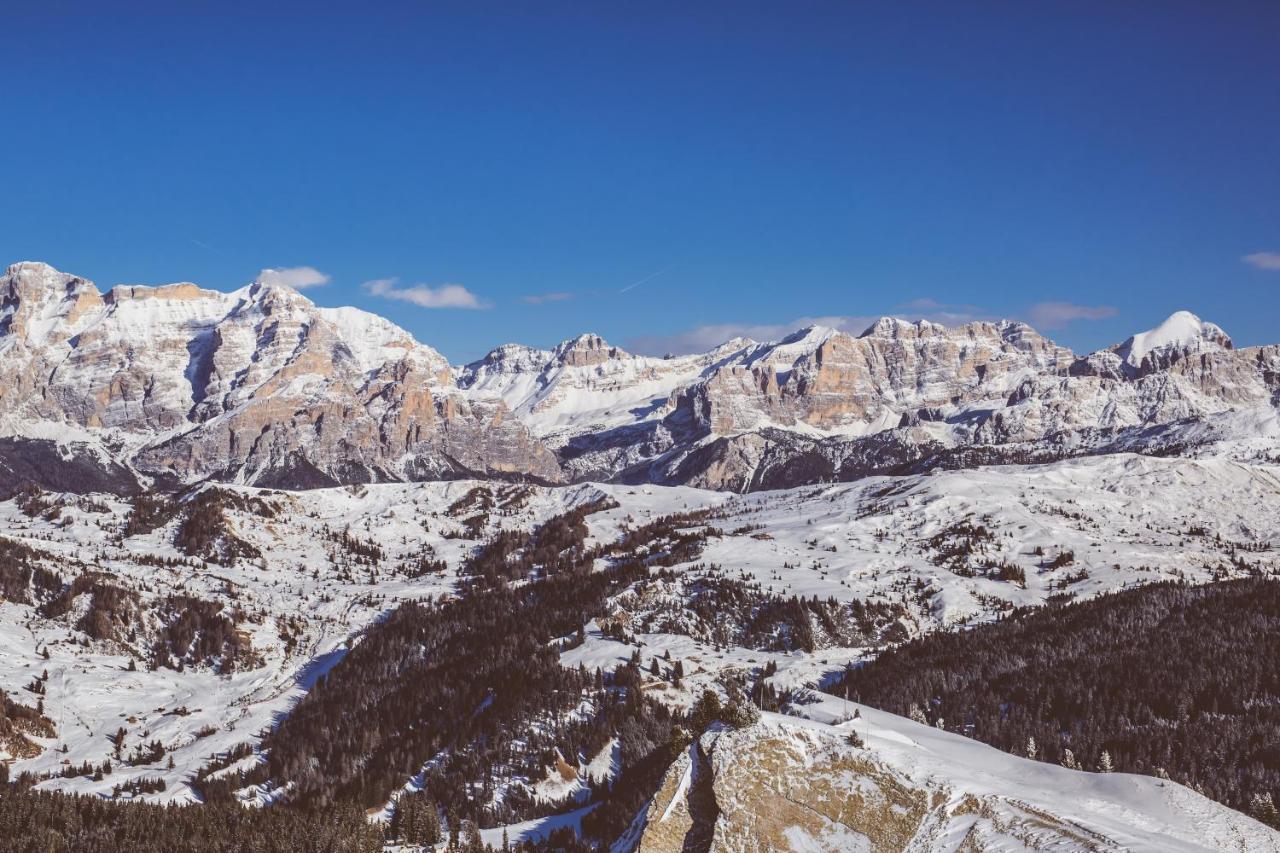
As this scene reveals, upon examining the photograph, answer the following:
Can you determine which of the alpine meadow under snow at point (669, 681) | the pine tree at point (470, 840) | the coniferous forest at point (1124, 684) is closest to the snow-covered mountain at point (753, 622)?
the alpine meadow under snow at point (669, 681)

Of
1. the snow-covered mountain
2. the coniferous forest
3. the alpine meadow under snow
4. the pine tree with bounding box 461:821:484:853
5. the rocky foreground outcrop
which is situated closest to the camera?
the rocky foreground outcrop

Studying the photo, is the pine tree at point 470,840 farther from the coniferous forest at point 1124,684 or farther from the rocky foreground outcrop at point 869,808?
the coniferous forest at point 1124,684

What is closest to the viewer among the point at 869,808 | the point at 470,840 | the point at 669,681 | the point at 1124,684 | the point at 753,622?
the point at 869,808

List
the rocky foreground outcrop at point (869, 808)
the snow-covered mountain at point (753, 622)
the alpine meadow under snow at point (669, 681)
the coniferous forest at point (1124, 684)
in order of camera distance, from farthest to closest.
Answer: the coniferous forest at point (1124, 684), the alpine meadow under snow at point (669, 681), the snow-covered mountain at point (753, 622), the rocky foreground outcrop at point (869, 808)

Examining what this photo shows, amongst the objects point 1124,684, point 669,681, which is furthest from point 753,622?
point 1124,684

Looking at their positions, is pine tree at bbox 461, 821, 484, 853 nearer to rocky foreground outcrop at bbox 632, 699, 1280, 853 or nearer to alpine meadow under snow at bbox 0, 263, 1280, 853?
alpine meadow under snow at bbox 0, 263, 1280, 853

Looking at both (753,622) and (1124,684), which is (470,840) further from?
(753,622)

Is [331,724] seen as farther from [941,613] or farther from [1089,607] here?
[1089,607]

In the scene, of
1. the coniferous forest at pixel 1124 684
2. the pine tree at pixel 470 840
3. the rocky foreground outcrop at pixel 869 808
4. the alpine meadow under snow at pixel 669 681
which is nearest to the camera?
the rocky foreground outcrop at pixel 869 808

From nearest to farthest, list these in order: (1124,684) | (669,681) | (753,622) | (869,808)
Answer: (869,808) < (1124,684) < (669,681) < (753,622)

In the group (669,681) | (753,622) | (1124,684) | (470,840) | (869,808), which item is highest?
(753,622)

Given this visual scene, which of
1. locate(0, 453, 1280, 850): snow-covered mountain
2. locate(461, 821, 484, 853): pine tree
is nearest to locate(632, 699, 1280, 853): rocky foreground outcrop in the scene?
locate(0, 453, 1280, 850): snow-covered mountain
